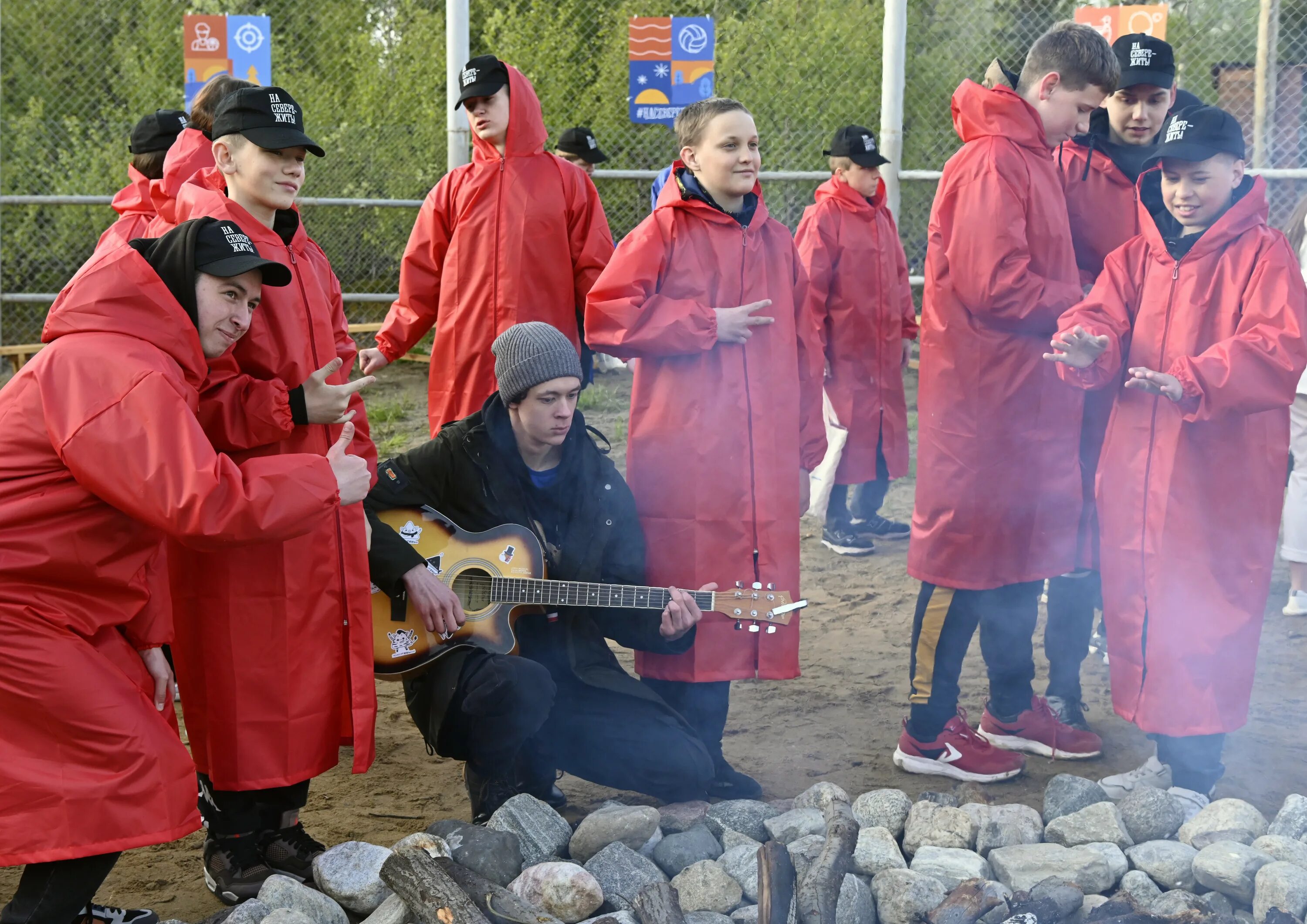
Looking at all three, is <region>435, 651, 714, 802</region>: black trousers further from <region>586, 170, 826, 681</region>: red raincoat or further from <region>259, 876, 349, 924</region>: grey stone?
<region>259, 876, 349, 924</region>: grey stone

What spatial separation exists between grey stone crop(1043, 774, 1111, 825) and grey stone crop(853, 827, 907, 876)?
0.53 meters

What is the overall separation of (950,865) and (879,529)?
4207 millimetres

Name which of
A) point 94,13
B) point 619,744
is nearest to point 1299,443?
point 619,744

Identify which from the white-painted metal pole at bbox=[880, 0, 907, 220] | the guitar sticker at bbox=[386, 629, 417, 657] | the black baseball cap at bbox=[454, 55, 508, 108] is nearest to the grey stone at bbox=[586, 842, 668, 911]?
the guitar sticker at bbox=[386, 629, 417, 657]

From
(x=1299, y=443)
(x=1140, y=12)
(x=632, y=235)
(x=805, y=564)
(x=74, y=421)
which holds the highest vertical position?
(x=1140, y=12)

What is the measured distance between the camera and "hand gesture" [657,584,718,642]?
3.71 metres

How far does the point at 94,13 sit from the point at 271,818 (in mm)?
10957

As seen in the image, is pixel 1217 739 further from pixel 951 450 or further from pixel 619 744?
pixel 619 744

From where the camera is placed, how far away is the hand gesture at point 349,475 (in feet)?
9.39

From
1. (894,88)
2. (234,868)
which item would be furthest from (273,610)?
(894,88)

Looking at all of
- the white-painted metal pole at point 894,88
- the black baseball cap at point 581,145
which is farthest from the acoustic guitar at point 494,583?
the white-painted metal pole at point 894,88

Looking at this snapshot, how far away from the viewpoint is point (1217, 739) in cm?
371

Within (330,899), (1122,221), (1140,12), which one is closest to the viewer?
(330,899)

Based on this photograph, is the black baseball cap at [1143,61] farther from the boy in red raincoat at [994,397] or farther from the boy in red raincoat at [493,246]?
the boy in red raincoat at [493,246]
